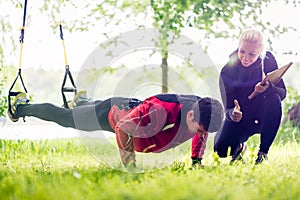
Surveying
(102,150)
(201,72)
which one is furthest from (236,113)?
(201,72)

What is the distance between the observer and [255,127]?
2873mm

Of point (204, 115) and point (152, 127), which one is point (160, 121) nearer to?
point (152, 127)

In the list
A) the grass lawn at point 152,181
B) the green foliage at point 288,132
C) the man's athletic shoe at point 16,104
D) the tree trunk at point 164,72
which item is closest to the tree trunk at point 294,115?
the green foliage at point 288,132

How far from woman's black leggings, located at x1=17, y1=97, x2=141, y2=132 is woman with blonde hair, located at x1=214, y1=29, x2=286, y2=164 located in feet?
2.02

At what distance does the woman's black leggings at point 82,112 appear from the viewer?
2586 millimetres

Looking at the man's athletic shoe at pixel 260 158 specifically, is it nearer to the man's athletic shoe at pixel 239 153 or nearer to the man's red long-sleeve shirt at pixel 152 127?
the man's athletic shoe at pixel 239 153

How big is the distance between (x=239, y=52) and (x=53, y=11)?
2.02 meters

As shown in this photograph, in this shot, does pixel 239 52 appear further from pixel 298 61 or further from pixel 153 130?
pixel 298 61

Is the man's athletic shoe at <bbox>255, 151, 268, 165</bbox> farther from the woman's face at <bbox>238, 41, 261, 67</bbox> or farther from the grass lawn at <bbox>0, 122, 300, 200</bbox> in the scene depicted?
the woman's face at <bbox>238, 41, 261, 67</bbox>

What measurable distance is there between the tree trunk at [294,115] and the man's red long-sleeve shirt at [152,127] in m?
2.55

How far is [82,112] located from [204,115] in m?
0.78

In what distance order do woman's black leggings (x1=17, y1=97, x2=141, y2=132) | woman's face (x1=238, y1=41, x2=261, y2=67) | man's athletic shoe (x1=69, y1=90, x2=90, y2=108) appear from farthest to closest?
1. man's athletic shoe (x1=69, y1=90, x2=90, y2=108)
2. woman's face (x1=238, y1=41, x2=261, y2=67)
3. woman's black leggings (x1=17, y1=97, x2=141, y2=132)

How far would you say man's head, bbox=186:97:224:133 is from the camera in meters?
2.29

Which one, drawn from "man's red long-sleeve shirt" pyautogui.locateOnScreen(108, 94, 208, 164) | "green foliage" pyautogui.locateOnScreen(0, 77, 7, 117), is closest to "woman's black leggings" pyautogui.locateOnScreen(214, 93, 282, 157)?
"man's red long-sleeve shirt" pyautogui.locateOnScreen(108, 94, 208, 164)
